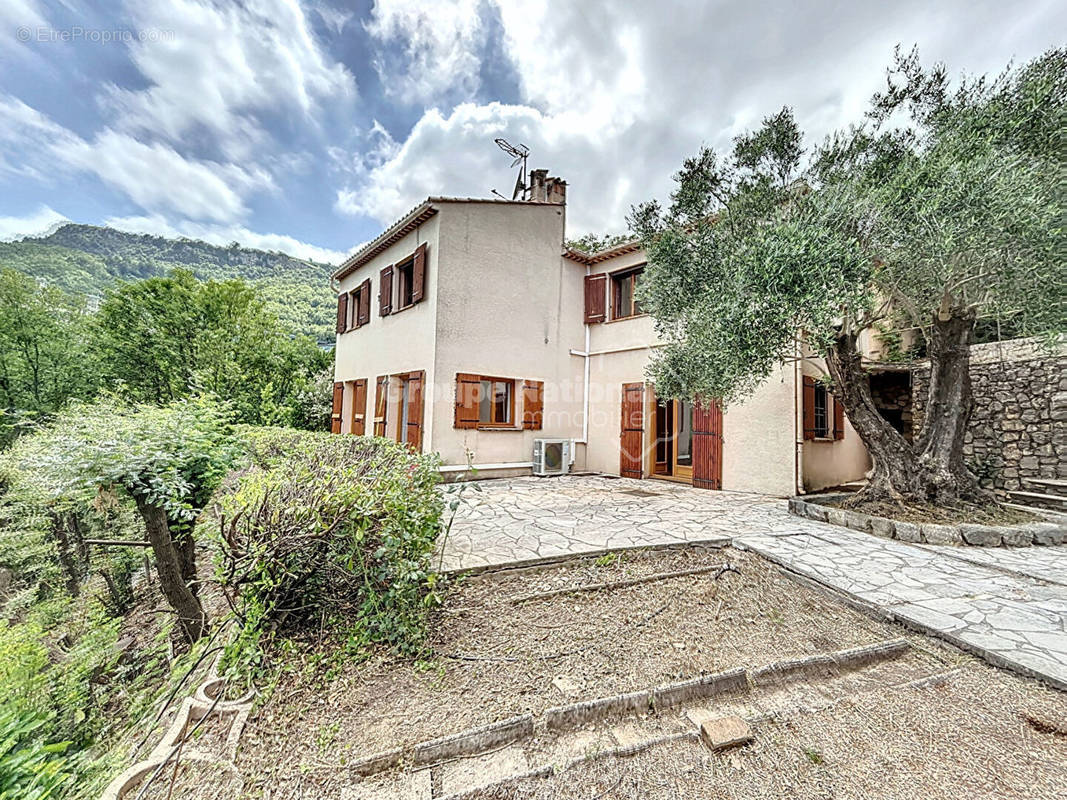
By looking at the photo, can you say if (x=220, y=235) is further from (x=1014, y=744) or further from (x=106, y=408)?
(x=1014, y=744)

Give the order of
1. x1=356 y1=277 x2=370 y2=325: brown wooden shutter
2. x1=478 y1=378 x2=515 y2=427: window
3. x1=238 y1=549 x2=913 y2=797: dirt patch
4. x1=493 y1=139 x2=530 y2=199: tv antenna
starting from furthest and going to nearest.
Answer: x1=356 y1=277 x2=370 y2=325: brown wooden shutter < x1=493 y1=139 x2=530 y2=199: tv antenna < x1=478 y1=378 x2=515 y2=427: window < x1=238 y1=549 x2=913 y2=797: dirt patch

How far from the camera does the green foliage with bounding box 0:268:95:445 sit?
16281mm

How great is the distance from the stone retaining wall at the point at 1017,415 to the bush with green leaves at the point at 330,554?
387 inches

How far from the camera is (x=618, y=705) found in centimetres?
221

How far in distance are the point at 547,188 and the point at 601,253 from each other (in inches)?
89.3

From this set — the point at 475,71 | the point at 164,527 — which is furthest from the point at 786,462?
the point at 475,71

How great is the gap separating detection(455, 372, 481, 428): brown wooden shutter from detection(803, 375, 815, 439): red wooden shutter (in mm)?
6522

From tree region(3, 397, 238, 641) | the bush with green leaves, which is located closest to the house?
tree region(3, 397, 238, 641)

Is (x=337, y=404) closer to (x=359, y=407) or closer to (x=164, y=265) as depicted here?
(x=359, y=407)

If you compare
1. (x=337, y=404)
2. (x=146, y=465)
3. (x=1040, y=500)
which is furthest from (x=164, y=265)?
(x=1040, y=500)

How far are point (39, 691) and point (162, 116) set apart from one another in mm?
16276

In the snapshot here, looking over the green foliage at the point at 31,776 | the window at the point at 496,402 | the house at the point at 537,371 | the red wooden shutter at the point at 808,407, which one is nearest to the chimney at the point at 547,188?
the house at the point at 537,371

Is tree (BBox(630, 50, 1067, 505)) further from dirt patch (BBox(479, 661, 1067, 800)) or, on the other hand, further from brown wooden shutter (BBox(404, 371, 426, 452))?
brown wooden shutter (BBox(404, 371, 426, 452))

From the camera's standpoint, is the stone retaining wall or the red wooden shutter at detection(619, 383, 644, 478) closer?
the stone retaining wall
